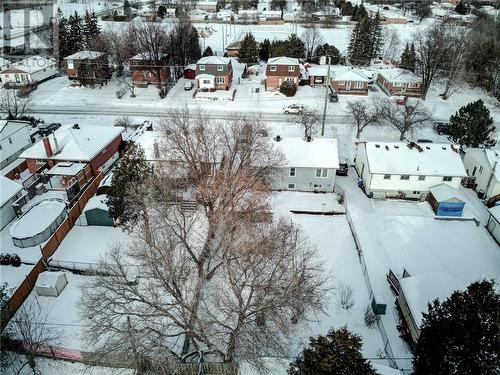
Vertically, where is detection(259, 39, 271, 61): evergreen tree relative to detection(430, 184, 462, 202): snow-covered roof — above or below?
above

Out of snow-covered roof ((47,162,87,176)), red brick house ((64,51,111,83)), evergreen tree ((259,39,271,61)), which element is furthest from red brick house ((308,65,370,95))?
snow-covered roof ((47,162,87,176))

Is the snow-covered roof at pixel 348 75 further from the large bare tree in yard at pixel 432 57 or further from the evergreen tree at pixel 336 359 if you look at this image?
the evergreen tree at pixel 336 359

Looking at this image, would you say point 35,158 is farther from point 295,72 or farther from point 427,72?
point 427,72

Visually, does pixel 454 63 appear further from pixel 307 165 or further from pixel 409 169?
pixel 307 165

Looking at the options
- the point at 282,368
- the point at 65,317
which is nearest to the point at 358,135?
the point at 282,368

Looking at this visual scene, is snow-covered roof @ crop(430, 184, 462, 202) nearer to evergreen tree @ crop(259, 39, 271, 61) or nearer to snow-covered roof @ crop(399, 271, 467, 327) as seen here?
snow-covered roof @ crop(399, 271, 467, 327)

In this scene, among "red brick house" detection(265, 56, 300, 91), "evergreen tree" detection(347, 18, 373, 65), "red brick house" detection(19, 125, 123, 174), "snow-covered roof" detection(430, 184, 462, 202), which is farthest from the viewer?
"evergreen tree" detection(347, 18, 373, 65)

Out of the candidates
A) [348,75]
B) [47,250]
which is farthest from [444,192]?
[47,250]
